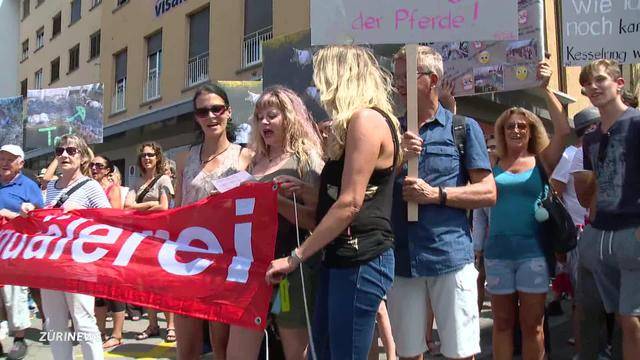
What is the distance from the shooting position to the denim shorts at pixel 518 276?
336 cm

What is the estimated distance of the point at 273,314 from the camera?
→ 269 centimetres

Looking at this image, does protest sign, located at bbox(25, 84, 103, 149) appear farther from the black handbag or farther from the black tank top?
the black tank top

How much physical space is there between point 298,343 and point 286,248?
438mm

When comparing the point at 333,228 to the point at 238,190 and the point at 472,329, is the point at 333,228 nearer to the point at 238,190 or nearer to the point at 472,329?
the point at 238,190

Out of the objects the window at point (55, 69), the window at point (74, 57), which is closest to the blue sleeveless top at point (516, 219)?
the window at point (74, 57)

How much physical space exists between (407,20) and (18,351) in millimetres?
4367

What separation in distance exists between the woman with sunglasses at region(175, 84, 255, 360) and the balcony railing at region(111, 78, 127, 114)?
54.4 ft

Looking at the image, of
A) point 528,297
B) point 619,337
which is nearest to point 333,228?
point 528,297

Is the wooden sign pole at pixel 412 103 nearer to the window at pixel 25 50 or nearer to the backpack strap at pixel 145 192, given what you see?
the backpack strap at pixel 145 192

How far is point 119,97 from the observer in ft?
63.4

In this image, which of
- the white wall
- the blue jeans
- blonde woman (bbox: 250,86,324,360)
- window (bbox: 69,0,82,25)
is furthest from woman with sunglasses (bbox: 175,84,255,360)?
window (bbox: 69,0,82,25)

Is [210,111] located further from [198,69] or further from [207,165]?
[198,69]

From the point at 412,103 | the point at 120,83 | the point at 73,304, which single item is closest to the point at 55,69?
the point at 120,83

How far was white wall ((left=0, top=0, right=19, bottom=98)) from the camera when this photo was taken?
17.6m
